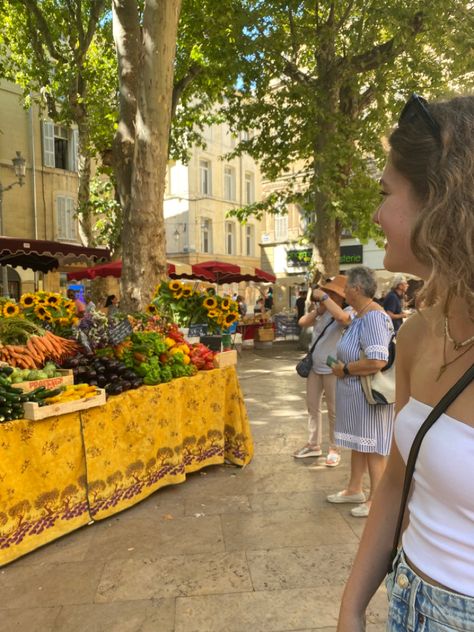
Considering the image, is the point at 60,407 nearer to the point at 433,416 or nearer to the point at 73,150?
the point at 433,416

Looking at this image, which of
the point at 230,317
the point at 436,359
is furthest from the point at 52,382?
the point at 436,359

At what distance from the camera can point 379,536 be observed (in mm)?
1116

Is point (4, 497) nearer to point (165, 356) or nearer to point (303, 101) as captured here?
point (165, 356)

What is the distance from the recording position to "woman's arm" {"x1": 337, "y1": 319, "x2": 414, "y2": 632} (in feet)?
3.54

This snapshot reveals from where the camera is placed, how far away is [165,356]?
4.50m

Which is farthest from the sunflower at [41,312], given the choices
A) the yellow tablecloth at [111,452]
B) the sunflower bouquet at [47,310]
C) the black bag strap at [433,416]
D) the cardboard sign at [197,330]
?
the black bag strap at [433,416]

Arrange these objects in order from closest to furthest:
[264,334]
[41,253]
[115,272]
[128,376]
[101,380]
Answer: [101,380] → [128,376] → [41,253] → [115,272] → [264,334]

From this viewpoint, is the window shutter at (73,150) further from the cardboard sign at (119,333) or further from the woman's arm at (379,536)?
the woman's arm at (379,536)

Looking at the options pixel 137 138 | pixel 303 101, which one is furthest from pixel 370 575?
pixel 303 101

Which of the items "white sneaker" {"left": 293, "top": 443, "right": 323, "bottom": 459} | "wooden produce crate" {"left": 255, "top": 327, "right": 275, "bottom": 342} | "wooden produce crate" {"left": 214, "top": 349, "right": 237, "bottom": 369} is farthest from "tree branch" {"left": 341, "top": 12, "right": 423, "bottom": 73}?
"white sneaker" {"left": 293, "top": 443, "right": 323, "bottom": 459}

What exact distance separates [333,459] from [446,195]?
168 inches

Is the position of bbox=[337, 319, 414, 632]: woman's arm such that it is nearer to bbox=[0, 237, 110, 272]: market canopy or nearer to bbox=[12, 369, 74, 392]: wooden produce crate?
bbox=[12, 369, 74, 392]: wooden produce crate

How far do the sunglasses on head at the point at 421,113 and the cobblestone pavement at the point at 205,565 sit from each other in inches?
95.7

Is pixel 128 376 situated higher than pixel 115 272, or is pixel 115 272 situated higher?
pixel 115 272
